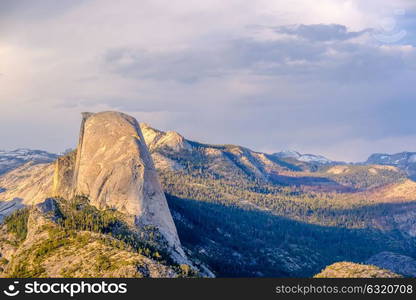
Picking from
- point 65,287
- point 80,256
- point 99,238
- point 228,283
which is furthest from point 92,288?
point 99,238

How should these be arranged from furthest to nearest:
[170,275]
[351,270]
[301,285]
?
[351,270], [170,275], [301,285]

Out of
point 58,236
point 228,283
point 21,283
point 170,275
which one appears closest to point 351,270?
point 170,275

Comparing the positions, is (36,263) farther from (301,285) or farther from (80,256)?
(301,285)

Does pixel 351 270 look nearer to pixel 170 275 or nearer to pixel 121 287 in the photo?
pixel 170 275

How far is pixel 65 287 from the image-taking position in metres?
132

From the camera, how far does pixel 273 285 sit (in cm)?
13588

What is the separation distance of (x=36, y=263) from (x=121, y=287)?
57.8m

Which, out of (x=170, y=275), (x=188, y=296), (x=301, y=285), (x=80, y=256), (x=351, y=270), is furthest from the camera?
(x=351, y=270)

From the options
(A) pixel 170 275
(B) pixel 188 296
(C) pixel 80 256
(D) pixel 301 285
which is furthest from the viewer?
(C) pixel 80 256

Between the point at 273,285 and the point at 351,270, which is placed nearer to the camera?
the point at 273,285

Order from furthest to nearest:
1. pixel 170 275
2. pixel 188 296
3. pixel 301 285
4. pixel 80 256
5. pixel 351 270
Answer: pixel 351 270, pixel 80 256, pixel 170 275, pixel 301 285, pixel 188 296

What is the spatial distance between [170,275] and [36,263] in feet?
127

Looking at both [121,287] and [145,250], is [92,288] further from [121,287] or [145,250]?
[145,250]

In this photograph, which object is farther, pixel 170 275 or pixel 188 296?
pixel 170 275
